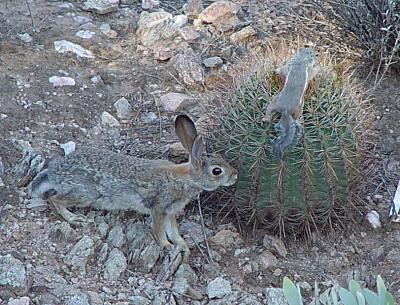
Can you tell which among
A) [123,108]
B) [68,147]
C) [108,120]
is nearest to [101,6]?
[123,108]

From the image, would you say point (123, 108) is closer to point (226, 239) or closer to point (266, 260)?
point (226, 239)

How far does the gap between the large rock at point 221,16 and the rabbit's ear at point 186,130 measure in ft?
7.71

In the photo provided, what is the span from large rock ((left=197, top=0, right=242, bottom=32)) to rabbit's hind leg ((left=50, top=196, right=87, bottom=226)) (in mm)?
2522

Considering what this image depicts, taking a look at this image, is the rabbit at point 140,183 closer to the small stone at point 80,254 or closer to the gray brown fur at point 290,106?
the small stone at point 80,254

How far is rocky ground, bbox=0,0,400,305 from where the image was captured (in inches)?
177

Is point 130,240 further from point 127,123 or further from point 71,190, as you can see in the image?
point 127,123

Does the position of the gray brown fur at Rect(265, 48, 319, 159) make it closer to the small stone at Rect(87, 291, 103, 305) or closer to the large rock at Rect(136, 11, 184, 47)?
the small stone at Rect(87, 291, 103, 305)

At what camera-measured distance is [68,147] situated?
537cm

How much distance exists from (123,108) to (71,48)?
32.2 inches

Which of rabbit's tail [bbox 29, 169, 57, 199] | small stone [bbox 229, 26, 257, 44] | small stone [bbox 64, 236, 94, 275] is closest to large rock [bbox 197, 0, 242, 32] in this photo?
small stone [bbox 229, 26, 257, 44]

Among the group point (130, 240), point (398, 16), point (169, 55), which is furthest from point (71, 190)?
point (398, 16)

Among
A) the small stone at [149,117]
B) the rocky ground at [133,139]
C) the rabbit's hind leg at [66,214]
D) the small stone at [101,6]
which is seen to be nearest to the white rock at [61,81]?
the rocky ground at [133,139]

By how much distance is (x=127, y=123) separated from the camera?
5816 millimetres

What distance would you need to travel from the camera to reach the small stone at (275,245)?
4.85 metres
